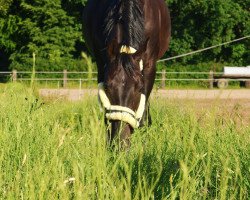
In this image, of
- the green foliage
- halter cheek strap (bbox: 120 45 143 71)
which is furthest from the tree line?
halter cheek strap (bbox: 120 45 143 71)

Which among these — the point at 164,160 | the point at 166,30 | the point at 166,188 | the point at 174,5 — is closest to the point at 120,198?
the point at 166,188

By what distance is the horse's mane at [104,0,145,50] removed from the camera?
5133 mm

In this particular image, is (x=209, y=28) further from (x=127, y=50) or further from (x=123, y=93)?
(x=123, y=93)

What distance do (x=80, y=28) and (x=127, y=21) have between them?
3294 cm

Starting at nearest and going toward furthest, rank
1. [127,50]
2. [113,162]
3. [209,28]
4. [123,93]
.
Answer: [113,162] → [123,93] → [127,50] → [209,28]

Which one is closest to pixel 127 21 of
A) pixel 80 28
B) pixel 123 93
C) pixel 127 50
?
pixel 127 50

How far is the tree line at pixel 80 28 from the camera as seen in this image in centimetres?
3591

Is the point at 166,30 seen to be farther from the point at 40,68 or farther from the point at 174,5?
the point at 174,5

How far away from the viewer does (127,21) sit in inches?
206

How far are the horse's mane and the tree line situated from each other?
28.8 meters

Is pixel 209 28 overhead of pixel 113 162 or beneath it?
overhead

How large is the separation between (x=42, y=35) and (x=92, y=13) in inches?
1166

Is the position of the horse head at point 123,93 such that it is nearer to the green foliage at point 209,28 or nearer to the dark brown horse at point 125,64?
the dark brown horse at point 125,64

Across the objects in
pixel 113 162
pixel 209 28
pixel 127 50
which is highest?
pixel 209 28
